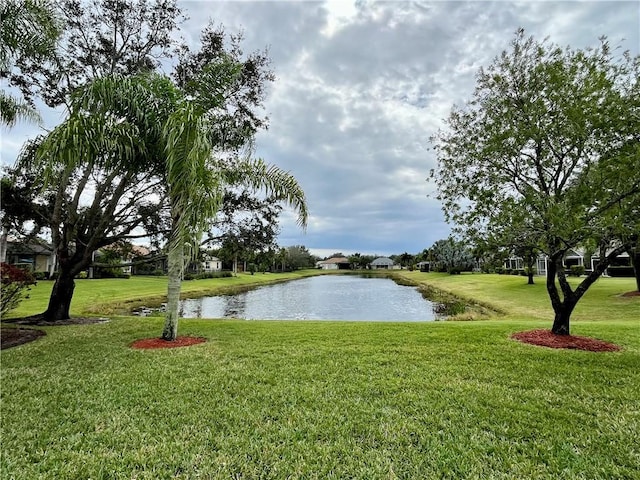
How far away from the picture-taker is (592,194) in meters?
A: 5.99

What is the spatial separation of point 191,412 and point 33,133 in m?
9.20

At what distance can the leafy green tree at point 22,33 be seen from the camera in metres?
6.60

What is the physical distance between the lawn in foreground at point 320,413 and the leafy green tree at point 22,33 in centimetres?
574

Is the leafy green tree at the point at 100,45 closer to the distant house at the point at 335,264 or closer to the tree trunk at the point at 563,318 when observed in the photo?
the tree trunk at the point at 563,318

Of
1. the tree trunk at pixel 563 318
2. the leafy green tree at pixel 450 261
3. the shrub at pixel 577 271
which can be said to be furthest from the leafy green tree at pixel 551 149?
the leafy green tree at pixel 450 261

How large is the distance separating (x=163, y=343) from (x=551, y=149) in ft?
29.7

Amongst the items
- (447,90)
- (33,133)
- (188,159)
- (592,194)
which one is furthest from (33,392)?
(447,90)

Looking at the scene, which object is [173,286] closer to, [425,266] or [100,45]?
[100,45]

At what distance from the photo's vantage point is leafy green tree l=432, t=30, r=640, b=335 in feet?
19.5

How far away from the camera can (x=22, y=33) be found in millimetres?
6832

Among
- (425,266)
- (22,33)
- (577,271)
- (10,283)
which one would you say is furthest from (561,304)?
(425,266)

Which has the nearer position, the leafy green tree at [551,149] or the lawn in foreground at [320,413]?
the lawn in foreground at [320,413]

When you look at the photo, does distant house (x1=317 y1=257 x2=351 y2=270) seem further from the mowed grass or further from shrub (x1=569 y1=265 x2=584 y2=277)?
the mowed grass

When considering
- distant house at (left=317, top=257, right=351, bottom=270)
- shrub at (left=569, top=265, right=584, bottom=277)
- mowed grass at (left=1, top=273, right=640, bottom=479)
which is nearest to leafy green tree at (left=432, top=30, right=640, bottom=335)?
mowed grass at (left=1, top=273, right=640, bottom=479)
